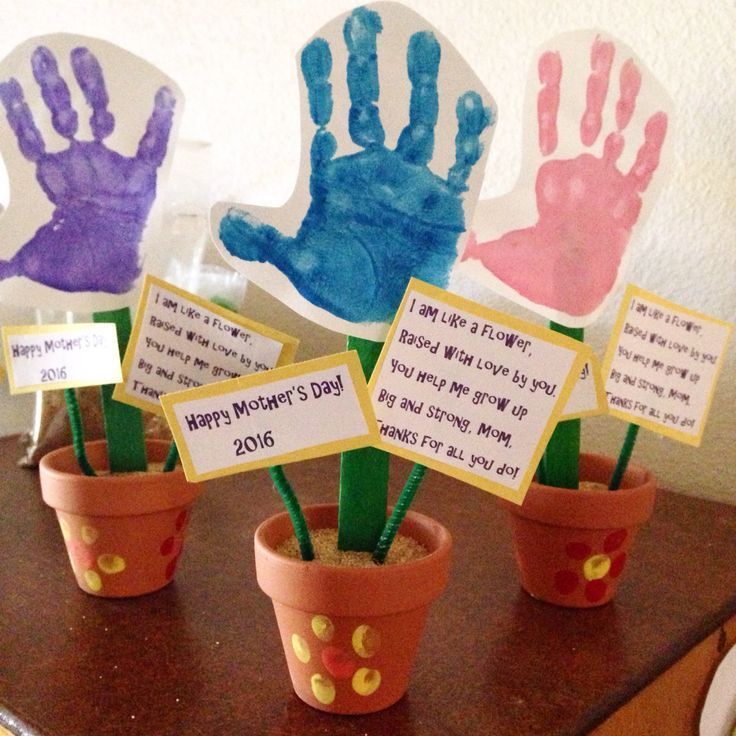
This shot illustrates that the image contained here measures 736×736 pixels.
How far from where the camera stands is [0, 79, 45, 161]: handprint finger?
0.55 meters

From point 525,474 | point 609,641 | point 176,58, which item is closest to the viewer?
→ point 525,474

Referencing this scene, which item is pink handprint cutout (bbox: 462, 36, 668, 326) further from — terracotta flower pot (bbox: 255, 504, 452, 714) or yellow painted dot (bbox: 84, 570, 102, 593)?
yellow painted dot (bbox: 84, 570, 102, 593)

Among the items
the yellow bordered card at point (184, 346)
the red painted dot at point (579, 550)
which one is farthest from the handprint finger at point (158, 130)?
the red painted dot at point (579, 550)

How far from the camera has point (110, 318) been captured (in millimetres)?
611

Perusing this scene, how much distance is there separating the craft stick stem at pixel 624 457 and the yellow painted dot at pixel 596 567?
2.4 inches

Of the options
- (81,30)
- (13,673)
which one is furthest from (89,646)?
(81,30)

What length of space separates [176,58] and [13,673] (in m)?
→ 0.93

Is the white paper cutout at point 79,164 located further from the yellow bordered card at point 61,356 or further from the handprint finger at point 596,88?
the handprint finger at point 596,88

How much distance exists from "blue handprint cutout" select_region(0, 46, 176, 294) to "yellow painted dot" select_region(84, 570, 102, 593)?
0.21m

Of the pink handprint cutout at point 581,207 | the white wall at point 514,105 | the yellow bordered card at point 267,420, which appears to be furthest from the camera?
the white wall at point 514,105

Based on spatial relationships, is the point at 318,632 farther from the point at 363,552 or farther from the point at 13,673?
the point at 13,673

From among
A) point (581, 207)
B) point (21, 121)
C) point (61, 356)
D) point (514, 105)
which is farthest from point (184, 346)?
point (514, 105)

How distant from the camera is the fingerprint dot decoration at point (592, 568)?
0.56 metres

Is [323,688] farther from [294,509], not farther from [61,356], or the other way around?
[61,356]
